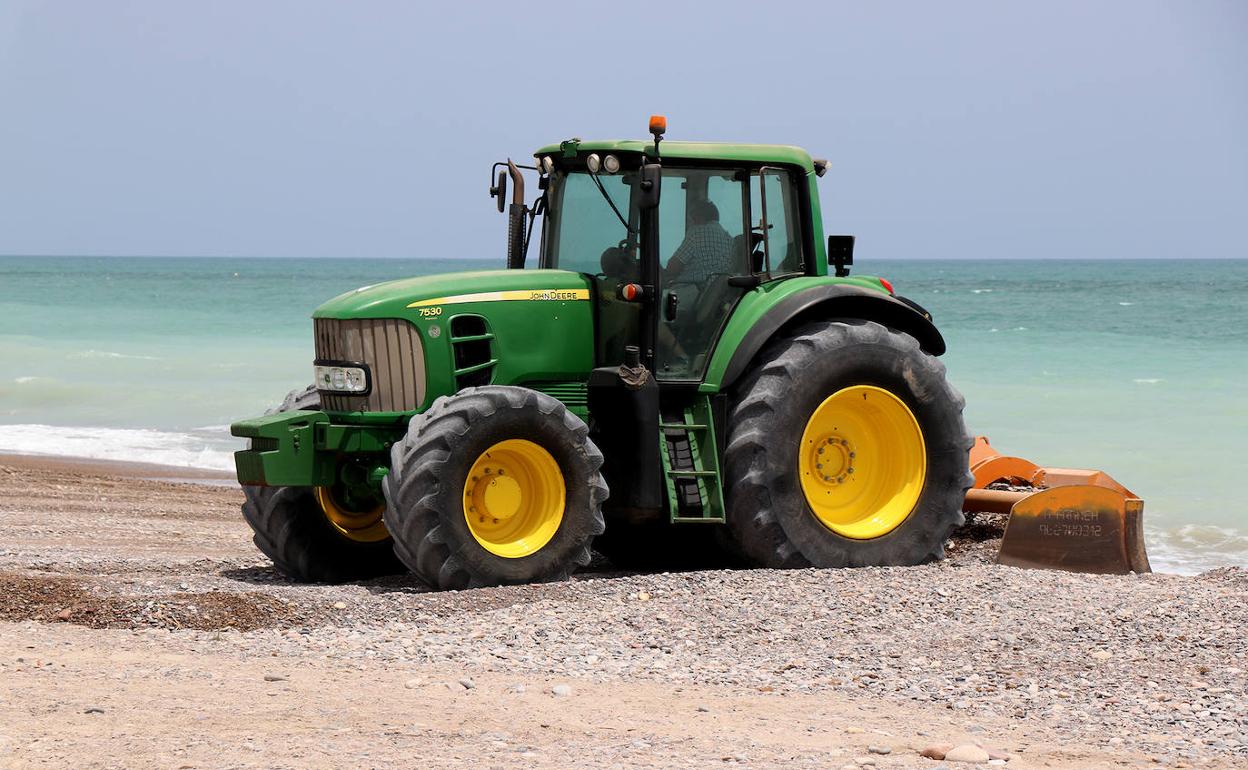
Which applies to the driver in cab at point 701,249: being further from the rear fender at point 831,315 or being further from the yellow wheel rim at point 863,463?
the yellow wheel rim at point 863,463

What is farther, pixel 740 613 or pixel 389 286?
pixel 389 286

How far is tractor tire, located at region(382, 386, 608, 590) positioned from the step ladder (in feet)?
1.72

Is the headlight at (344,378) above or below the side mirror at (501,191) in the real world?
below

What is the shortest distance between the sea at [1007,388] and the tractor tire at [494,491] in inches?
213

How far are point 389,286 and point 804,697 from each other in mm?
3346

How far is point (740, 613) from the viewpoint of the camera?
7.53 m

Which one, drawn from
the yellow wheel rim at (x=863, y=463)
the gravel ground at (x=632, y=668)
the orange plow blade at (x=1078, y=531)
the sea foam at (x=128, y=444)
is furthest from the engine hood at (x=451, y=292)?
the sea foam at (x=128, y=444)

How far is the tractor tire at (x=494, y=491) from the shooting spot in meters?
7.79

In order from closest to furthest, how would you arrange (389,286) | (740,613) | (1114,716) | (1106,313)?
(1114,716) → (740,613) → (389,286) → (1106,313)

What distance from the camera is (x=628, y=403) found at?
849cm

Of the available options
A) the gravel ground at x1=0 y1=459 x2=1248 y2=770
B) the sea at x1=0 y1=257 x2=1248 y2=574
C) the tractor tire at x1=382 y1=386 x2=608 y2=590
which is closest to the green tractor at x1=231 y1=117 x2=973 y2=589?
the tractor tire at x1=382 y1=386 x2=608 y2=590

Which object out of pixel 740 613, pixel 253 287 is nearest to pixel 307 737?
pixel 740 613

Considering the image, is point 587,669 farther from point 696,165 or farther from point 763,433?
point 696,165

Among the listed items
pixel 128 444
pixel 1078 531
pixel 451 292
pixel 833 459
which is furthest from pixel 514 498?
pixel 128 444
